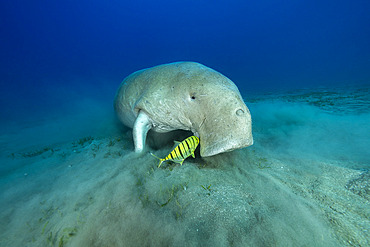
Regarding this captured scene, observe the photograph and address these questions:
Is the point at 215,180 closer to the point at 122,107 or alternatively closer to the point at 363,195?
the point at 363,195

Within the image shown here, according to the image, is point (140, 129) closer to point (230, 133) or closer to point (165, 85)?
point (165, 85)

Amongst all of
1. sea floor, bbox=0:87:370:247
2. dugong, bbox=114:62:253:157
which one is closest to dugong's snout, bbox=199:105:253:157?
dugong, bbox=114:62:253:157

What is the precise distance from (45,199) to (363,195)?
3.99 meters

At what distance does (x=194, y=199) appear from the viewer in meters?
1.75

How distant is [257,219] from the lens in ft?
4.84

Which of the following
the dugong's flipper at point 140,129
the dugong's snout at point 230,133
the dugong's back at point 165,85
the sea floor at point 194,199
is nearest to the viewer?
the sea floor at point 194,199

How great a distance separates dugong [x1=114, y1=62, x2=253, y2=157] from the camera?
1.96m

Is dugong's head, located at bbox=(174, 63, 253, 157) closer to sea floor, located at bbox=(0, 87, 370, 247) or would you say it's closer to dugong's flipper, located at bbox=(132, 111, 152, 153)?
sea floor, located at bbox=(0, 87, 370, 247)

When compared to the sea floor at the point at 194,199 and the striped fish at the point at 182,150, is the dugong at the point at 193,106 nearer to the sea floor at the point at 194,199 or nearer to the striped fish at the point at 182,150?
the striped fish at the point at 182,150

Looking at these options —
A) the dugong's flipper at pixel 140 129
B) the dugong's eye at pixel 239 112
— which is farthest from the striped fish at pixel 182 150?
the dugong's flipper at pixel 140 129

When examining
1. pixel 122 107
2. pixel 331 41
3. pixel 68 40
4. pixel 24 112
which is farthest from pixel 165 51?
pixel 122 107

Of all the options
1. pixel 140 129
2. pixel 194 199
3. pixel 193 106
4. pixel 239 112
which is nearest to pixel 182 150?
pixel 194 199

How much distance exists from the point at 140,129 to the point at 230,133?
190 centimetres

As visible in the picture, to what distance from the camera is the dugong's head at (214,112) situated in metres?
1.93
